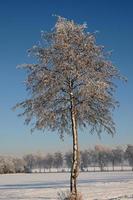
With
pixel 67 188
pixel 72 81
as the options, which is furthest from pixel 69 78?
pixel 67 188

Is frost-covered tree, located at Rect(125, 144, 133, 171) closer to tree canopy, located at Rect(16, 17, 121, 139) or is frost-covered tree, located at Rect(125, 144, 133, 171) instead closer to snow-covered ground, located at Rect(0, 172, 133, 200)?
snow-covered ground, located at Rect(0, 172, 133, 200)

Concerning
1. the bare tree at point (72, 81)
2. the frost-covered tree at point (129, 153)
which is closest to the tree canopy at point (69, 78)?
the bare tree at point (72, 81)

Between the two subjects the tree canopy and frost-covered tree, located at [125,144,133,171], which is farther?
frost-covered tree, located at [125,144,133,171]

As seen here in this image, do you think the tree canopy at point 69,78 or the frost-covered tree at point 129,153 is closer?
the tree canopy at point 69,78

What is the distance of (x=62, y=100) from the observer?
2989 centimetres

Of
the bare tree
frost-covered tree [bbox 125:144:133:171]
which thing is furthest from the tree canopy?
frost-covered tree [bbox 125:144:133:171]

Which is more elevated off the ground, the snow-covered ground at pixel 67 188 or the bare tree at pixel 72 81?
the bare tree at pixel 72 81

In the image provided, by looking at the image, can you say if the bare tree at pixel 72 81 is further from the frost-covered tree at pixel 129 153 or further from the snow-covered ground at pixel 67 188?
the frost-covered tree at pixel 129 153

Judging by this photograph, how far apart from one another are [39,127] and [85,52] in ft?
20.9

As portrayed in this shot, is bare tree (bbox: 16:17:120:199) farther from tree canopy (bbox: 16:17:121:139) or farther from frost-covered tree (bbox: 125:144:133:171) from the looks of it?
frost-covered tree (bbox: 125:144:133:171)

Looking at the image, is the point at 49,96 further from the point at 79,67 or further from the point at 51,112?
the point at 79,67

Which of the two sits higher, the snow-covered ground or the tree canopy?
the tree canopy

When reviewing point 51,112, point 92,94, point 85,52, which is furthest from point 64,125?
point 85,52

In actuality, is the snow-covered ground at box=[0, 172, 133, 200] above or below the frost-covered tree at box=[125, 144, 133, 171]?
below
